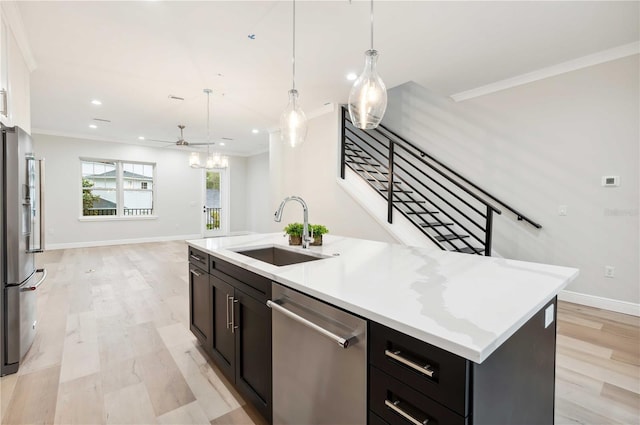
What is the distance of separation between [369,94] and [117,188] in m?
8.12

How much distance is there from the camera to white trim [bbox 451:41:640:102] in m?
3.06

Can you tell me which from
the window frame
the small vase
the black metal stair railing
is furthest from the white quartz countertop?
the window frame

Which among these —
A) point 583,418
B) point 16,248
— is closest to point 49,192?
point 16,248

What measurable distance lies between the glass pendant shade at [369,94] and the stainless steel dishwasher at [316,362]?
1.30 meters

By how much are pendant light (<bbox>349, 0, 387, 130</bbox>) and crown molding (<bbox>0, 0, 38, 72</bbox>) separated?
2.88 metres

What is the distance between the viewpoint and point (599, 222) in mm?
3270

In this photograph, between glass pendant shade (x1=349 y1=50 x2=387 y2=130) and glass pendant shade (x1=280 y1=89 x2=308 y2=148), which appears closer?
glass pendant shade (x1=349 y1=50 x2=387 y2=130)

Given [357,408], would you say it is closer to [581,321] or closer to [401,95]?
[581,321]

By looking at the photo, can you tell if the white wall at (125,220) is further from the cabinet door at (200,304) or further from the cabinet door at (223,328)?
the cabinet door at (223,328)

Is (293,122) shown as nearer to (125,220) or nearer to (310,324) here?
(310,324)

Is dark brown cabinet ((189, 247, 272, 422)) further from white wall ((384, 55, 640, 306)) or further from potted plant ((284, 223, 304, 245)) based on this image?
white wall ((384, 55, 640, 306))

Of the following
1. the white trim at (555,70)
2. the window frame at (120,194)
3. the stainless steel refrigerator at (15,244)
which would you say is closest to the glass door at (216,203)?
the window frame at (120,194)

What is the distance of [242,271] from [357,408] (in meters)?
0.93

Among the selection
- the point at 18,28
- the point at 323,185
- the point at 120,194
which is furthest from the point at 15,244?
the point at 120,194
